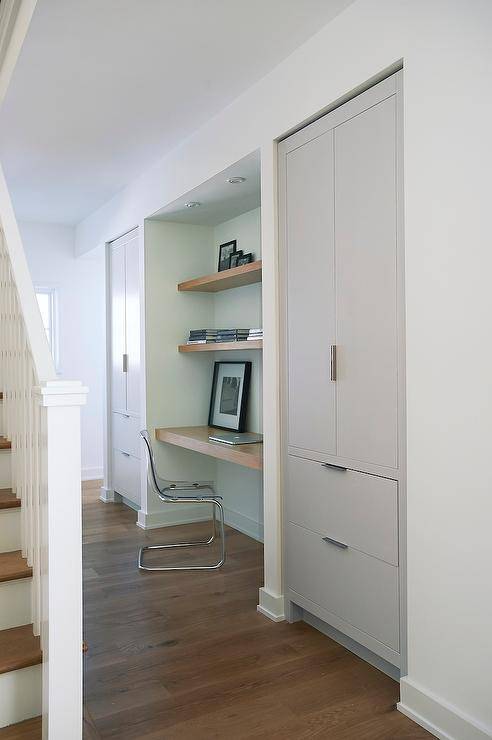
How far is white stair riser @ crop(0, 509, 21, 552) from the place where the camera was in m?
2.22

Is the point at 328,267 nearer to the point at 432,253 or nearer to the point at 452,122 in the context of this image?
the point at 432,253

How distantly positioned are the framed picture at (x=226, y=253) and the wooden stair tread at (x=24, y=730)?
10.9 ft

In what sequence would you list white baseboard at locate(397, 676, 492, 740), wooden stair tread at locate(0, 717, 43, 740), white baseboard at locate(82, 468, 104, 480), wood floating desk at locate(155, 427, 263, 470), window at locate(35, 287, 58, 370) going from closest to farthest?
wooden stair tread at locate(0, 717, 43, 740) → white baseboard at locate(397, 676, 492, 740) → wood floating desk at locate(155, 427, 263, 470) → window at locate(35, 287, 58, 370) → white baseboard at locate(82, 468, 104, 480)

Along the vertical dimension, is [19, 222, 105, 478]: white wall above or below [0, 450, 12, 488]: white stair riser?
above

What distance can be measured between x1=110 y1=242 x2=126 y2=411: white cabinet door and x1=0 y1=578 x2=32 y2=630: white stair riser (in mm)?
3273

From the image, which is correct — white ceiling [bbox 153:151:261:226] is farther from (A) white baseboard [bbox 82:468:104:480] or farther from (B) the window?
(A) white baseboard [bbox 82:468:104:480]

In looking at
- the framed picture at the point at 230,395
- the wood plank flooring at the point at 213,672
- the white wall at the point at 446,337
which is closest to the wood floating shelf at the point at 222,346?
the framed picture at the point at 230,395

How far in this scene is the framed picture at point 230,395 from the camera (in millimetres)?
4402

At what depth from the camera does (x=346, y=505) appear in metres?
2.52

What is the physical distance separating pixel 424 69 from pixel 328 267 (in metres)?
0.84

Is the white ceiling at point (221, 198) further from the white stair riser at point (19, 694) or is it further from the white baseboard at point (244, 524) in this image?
the white stair riser at point (19, 694)

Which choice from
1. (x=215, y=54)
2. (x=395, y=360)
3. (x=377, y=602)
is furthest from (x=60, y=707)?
(x=215, y=54)

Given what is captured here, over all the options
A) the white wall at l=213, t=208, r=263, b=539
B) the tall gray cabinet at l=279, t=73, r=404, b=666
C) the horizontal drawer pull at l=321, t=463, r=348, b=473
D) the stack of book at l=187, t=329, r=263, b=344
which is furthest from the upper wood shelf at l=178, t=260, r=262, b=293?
the horizontal drawer pull at l=321, t=463, r=348, b=473

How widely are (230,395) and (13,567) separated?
270cm
